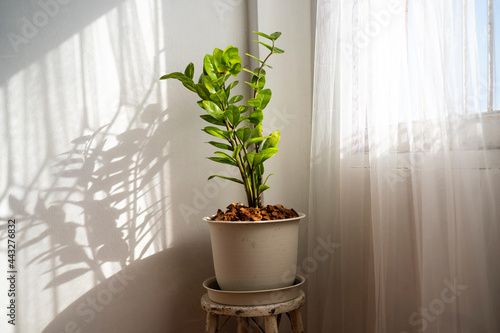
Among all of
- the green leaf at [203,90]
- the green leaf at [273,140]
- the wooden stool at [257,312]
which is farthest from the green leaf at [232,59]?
the wooden stool at [257,312]

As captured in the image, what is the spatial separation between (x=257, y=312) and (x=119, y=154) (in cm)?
83

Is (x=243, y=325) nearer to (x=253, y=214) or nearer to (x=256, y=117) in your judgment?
(x=253, y=214)

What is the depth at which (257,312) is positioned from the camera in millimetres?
1407

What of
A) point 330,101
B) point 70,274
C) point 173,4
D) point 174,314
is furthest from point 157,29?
point 174,314

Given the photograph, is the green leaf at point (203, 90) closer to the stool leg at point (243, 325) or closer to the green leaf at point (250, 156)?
the green leaf at point (250, 156)

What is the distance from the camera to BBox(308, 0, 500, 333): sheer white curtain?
1.10 m

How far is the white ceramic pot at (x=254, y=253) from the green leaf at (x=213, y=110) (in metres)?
0.37

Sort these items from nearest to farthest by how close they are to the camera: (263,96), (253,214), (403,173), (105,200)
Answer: (403,173), (253,214), (263,96), (105,200)

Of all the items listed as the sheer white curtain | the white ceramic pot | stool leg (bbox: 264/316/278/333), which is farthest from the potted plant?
the sheer white curtain

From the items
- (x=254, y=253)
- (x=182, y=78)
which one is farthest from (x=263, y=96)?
(x=254, y=253)

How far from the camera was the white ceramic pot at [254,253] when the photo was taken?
4.75ft

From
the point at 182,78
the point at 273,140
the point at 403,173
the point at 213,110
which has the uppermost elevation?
the point at 182,78

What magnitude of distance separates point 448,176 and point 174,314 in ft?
4.04

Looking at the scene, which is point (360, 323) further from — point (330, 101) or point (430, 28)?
→ point (430, 28)
